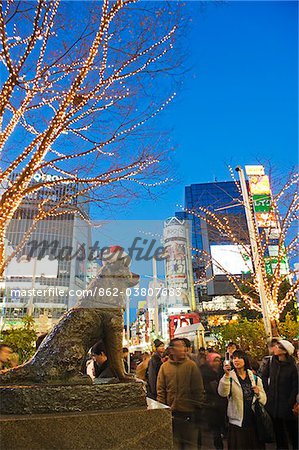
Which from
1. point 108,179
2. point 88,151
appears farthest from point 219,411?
point 88,151

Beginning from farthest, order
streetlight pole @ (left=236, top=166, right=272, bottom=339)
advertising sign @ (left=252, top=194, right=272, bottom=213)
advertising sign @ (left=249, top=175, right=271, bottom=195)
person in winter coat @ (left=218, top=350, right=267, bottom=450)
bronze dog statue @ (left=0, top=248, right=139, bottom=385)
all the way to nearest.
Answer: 1. advertising sign @ (left=249, top=175, right=271, bottom=195)
2. advertising sign @ (left=252, top=194, right=272, bottom=213)
3. streetlight pole @ (left=236, top=166, right=272, bottom=339)
4. person in winter coat @ (left=218, top=350, right=267, bottom=450)
5. bronze dog statue @ (left=0, top=248, right=139, bottom=385)

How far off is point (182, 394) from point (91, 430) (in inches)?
87.4

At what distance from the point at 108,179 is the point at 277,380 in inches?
161

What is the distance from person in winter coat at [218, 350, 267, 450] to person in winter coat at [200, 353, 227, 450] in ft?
3.32

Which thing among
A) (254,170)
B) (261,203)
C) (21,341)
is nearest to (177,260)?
(254,170)

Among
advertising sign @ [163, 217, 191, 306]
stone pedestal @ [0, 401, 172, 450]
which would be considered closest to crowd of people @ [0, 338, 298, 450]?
stone pedestal @ [0, 401, 172, 450]

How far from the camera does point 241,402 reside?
3.47m

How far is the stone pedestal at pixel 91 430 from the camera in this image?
6.52 feet

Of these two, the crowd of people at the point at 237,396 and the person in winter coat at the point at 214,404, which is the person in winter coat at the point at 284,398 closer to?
the crowd of people at the point at 237,396

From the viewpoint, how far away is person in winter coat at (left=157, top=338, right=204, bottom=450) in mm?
3877

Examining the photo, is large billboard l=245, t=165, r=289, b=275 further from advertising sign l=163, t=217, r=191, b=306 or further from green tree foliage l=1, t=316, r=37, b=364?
advertising sign l=163, t=217, r=191, b=306

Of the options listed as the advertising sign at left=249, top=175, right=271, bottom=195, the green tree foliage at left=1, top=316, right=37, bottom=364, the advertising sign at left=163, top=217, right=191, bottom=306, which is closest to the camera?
the green tree foliage at left=1, top=316, right=37, bottom=364

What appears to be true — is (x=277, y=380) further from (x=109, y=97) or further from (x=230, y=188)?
(x=230, y=188)

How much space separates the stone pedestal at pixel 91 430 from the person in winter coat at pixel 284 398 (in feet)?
7.82
